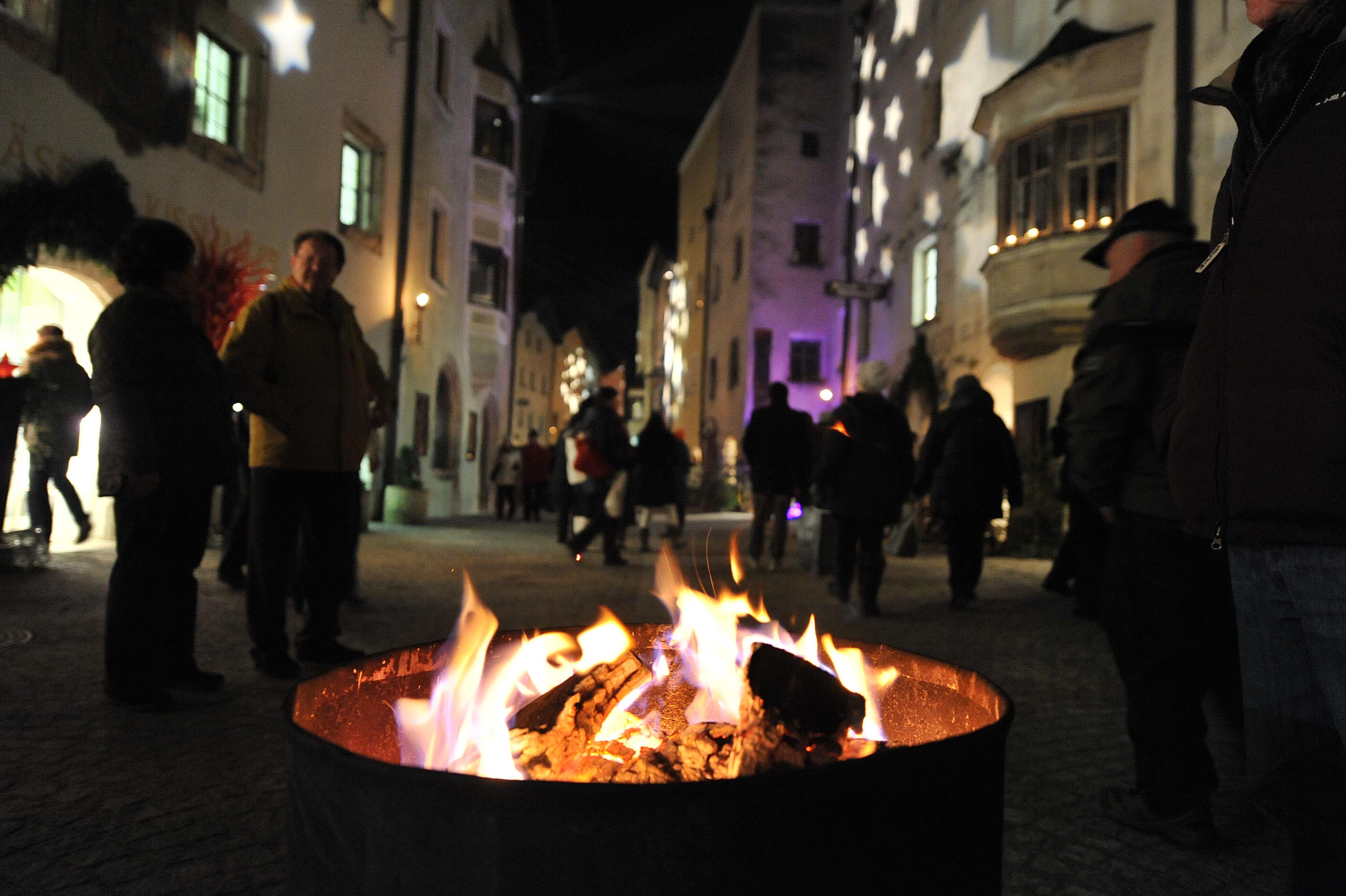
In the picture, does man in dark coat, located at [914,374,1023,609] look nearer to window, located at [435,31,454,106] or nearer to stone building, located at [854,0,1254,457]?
stone building, located at [854,0,1254,457]

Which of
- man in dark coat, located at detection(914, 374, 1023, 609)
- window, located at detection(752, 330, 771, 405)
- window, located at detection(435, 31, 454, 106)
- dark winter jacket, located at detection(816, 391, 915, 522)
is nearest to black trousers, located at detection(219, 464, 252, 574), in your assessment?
dark winter jacket, located at detection(816, 391, 915, 522)

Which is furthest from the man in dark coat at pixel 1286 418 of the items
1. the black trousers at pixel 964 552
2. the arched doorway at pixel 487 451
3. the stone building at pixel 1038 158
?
the arched doorway at pixel 487 451

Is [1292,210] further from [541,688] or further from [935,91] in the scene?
[935,91]

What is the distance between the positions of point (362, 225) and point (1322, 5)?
15.7m

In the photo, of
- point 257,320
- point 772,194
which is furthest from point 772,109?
point 257,320

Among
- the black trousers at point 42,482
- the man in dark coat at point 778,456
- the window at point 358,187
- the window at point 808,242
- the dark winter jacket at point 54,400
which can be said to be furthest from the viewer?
the window at point 808,242

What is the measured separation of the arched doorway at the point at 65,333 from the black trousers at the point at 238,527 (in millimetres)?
3210

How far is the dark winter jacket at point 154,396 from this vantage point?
12.2 feet

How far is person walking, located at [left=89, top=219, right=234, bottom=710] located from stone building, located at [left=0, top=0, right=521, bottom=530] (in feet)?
16.9

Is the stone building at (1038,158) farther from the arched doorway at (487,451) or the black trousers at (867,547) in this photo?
the arched doorway at (487,451)

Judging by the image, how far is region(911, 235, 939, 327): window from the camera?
64.3 ft

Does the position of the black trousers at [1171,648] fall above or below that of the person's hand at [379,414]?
below

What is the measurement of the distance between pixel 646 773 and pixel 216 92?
1208cm

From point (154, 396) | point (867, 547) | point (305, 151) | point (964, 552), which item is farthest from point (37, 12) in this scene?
point (964, 552)
